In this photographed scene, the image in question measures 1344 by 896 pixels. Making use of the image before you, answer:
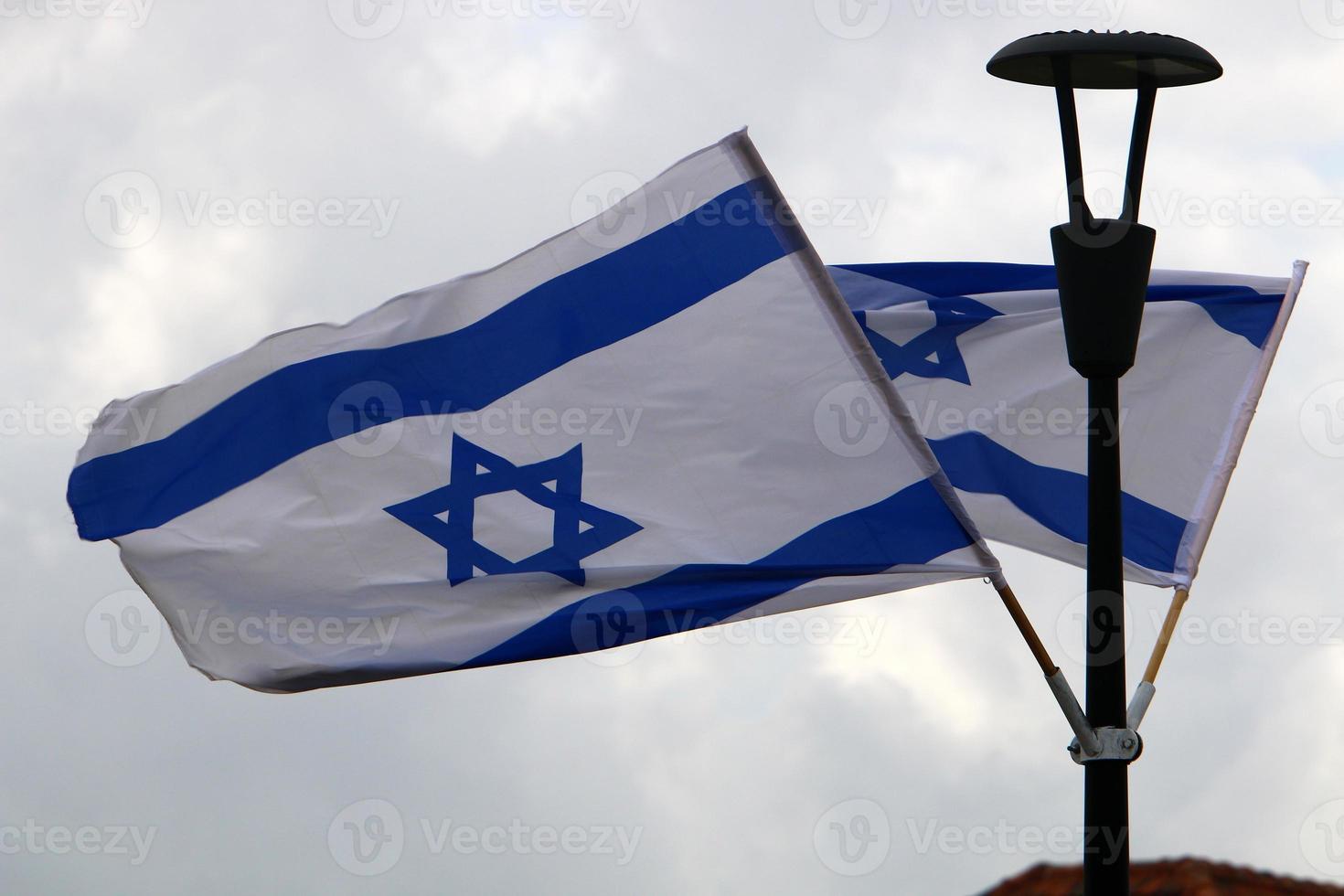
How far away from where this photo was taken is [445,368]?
10297mm

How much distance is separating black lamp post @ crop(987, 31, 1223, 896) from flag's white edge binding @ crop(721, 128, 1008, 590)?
101cm

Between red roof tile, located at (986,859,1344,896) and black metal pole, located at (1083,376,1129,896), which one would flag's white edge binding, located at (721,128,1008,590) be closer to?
black metal pole, located at (1083,376,1129,896)

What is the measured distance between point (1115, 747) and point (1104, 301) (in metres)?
1.75

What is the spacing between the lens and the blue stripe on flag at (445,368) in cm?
990

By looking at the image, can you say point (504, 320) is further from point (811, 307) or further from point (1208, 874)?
point (1208, 874)

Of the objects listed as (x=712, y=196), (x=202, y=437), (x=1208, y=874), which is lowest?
(x=1208, y=874)

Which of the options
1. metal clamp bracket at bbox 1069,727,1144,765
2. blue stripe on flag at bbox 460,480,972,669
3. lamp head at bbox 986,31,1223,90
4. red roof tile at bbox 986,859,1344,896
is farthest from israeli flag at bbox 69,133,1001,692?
red roof tile at bbox 986,859,1344,896

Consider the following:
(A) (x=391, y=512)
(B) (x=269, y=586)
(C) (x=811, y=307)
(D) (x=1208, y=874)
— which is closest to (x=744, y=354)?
(C) (x=811, y=307)

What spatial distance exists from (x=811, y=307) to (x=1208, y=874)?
16.4 ft

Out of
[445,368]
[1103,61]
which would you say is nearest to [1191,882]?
[1103,61]

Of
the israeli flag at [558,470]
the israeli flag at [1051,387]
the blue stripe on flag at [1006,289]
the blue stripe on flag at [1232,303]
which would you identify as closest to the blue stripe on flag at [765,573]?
the israeli flag at [558,470]

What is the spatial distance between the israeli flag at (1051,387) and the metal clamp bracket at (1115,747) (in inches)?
132

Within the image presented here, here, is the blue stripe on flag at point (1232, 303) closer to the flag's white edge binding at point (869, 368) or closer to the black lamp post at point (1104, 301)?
the flag's white edge binding at point (869, 368)

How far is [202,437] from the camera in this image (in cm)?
1077
